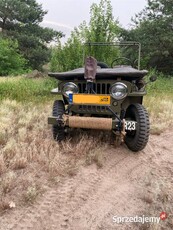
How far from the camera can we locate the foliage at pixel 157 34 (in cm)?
2006

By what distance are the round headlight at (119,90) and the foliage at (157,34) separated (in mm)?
16359

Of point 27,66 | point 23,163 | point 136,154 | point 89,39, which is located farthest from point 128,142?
point 27,66

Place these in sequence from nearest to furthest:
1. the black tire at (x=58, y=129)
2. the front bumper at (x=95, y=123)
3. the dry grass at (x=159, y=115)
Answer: the front bumper at (x=95, y=123) < the black tire at (x=58, y=129) < the dry grass at (x=159, y=115)

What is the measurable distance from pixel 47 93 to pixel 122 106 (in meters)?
5.15

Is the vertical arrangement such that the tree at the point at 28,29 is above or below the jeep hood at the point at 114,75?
above

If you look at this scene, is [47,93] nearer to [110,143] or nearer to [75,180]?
[110,143]

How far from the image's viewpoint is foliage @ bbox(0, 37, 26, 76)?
22583 mm

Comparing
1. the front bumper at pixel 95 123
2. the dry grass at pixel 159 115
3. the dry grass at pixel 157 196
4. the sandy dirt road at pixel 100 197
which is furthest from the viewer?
the dry grass at pixel 159 115

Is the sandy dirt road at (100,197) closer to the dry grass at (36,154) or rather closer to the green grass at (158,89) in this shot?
the dry grass at (36,154)

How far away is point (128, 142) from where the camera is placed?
13.8ft

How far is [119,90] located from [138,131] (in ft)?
A: 1.90

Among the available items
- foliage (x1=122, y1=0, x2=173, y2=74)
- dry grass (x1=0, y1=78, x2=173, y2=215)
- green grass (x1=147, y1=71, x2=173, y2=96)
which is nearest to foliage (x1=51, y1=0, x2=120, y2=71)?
green grass (x1=147, y1=71, x2=173, y2=96)

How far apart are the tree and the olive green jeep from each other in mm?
21802

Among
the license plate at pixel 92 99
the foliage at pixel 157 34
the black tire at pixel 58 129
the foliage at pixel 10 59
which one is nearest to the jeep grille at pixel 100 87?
the license plate at pixel 92 99
